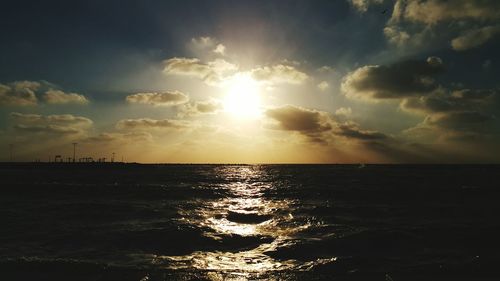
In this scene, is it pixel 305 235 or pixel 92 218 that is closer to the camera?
pixel 305 235

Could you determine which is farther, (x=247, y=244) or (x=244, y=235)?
(x=244, y=235)

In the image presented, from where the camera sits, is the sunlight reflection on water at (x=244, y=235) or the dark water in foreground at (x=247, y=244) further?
the sunlight reflection on water at (x=244, y=235)

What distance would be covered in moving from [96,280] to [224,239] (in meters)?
8.43

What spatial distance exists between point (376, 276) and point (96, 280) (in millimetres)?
10119

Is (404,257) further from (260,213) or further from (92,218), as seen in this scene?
(92,218)

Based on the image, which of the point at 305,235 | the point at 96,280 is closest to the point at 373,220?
the point at 305,235

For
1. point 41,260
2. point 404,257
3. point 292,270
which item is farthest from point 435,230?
point 41,260

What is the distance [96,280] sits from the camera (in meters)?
11.9

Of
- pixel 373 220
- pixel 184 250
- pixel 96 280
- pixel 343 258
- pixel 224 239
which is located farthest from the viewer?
pixel 373 220

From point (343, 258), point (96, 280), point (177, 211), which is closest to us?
point (96, 280)

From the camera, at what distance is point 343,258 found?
15344 millimetres

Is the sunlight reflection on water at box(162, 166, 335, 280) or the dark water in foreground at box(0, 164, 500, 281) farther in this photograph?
the sunlight reflection on water at box(162, 166, 335, 280)

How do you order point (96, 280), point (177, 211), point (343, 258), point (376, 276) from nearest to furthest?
point (96, 280) < point (376, 276) < point (343, 258) < point (177, 211)

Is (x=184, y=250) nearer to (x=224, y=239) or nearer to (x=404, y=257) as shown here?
(x=224, y=239)
